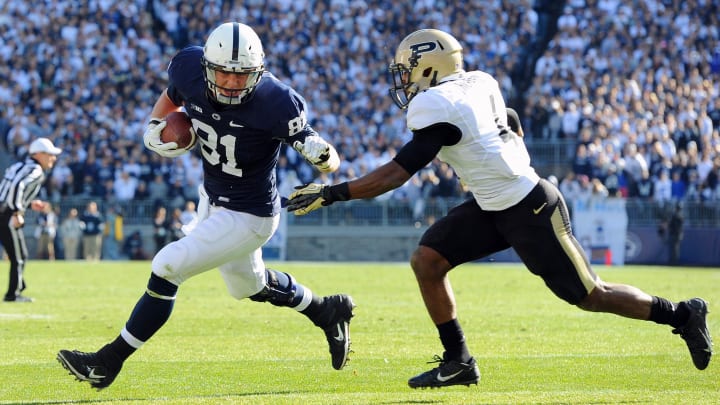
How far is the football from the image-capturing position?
19.9 ft

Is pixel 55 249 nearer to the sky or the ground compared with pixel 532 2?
nearer to the ground

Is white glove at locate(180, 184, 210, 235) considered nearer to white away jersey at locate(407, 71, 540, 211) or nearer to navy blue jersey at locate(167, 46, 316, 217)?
navy blue jersey at locate(167, 46, 316, 217)

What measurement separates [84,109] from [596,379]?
64.8 ft

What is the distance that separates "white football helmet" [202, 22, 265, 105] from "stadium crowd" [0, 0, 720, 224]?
15.0 m

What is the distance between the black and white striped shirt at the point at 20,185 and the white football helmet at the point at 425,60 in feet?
23.0

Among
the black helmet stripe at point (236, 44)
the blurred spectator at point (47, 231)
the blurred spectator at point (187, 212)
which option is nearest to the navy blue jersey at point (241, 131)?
the black helmet stripe at point (236, 44)

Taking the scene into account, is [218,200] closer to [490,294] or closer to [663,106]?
[490,294]

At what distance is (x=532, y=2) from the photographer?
2622 centimetres

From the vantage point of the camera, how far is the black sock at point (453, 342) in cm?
598

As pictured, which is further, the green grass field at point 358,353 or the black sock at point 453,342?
the black sock at point 453,342

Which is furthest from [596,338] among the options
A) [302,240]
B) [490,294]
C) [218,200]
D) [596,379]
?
[302,240]

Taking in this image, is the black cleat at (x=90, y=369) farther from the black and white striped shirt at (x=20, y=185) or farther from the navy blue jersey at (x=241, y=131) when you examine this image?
the black and white striped shirt at (x=20, y=185)

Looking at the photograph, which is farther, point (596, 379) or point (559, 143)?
point (559, 143)

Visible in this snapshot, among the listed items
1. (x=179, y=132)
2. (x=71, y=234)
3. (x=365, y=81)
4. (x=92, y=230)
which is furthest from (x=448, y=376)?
(x=365, y=81)
